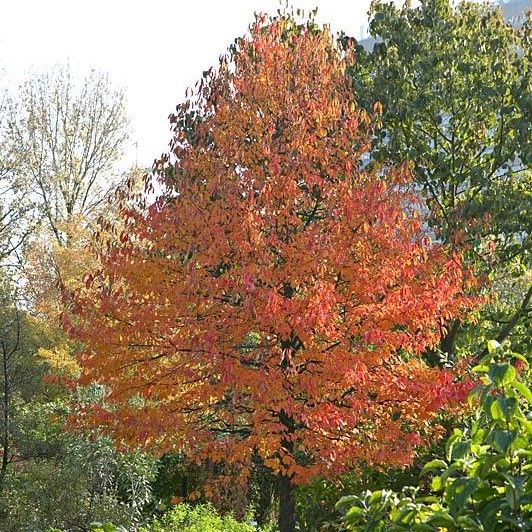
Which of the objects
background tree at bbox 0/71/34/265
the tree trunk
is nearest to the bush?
the tree trunk

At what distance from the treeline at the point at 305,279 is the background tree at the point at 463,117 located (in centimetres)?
4

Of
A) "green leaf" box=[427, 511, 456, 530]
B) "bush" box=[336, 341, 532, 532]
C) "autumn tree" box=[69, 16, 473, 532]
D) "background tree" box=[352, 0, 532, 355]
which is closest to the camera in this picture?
"bush" box=[336, 341, 532, 532]

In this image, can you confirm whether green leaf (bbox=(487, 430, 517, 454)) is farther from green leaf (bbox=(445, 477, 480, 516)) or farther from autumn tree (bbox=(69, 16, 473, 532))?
autumn tree (bbox=(69, 16, 473, 532))

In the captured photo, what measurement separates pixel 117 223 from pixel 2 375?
1463 centimetres

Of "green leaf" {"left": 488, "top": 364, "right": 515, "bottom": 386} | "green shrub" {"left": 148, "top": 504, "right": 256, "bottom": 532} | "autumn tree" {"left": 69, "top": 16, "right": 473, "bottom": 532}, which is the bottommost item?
"green shrub" {"left": 148, "top": 504, "right": 256, "bottom": 532}

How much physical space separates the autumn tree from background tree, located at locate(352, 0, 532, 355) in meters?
3.49

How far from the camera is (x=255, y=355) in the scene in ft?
35.4

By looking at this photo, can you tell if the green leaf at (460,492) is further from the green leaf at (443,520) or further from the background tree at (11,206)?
the background tree at (11,206)

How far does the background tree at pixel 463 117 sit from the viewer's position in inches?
601

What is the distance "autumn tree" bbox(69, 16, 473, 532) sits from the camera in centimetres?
1028

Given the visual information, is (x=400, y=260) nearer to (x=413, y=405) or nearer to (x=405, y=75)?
(x=413, y=405)

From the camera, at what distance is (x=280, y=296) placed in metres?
9.80

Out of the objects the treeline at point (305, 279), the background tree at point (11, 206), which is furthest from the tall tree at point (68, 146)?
the treeline at point (305, 279)

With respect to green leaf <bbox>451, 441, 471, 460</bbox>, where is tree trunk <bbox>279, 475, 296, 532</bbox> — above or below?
below
